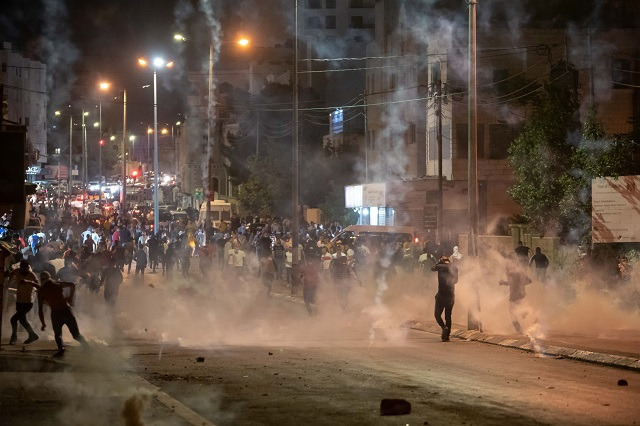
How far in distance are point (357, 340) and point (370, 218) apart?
35.0 meters

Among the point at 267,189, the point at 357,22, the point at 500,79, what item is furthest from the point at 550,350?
the point at 357,22

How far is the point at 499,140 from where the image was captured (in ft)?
154

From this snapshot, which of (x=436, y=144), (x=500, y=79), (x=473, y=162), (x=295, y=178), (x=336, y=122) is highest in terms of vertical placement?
(x=500, y=79)

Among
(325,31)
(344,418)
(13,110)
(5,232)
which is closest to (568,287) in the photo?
(344,418)

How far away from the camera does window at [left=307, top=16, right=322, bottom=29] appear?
108375 millimetres

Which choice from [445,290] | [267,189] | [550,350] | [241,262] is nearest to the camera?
[550,350]

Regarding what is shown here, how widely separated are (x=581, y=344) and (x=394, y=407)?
7.93 meters

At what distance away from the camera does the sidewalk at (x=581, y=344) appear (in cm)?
1512

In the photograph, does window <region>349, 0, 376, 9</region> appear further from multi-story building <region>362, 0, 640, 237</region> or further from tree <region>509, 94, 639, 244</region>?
tree <region>509, 94, 639, 244</region>

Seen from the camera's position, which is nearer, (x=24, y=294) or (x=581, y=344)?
(x=581, y=344)

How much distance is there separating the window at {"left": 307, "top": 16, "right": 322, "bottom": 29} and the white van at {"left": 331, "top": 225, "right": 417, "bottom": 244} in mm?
69912

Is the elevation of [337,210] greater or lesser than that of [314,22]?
lesser

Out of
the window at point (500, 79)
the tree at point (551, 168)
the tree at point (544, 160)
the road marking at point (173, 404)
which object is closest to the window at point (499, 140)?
the window at point (500, 79)

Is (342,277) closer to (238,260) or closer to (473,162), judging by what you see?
(473,162)
